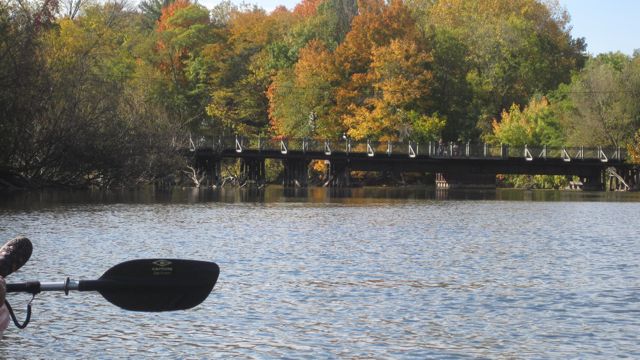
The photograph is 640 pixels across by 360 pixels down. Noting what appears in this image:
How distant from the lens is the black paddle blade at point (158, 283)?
12.1 meters

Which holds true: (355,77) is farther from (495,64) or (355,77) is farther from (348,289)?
(348,289)

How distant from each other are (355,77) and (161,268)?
87882 mm

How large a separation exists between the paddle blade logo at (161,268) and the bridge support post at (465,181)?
91951 millimetres

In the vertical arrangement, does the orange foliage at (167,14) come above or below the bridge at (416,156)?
above

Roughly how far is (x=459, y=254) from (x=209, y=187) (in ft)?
221

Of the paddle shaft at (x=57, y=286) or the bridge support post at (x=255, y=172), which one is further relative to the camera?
the bridge support post at (x=255, y=172)

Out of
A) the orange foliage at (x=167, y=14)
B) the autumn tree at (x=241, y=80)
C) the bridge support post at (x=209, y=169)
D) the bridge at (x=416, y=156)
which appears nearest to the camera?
the bridge at (x=416, y=156)

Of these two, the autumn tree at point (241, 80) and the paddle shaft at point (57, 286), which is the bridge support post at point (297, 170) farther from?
the paddle shaft at point (57, 286)

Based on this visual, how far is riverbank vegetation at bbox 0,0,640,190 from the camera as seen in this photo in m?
96.6

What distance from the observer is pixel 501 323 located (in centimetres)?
1800

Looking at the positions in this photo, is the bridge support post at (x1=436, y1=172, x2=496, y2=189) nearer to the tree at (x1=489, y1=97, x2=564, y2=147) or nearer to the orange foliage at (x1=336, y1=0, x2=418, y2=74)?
the tree at (x1=489, y1=97, x2=564, y2=147)

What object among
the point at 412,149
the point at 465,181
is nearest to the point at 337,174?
the point at 412,149

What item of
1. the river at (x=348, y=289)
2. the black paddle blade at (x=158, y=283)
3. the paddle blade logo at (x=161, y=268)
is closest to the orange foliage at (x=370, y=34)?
the river at (x=348, y=289)

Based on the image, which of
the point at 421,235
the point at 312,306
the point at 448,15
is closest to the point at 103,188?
the point at 421,235
